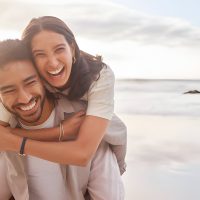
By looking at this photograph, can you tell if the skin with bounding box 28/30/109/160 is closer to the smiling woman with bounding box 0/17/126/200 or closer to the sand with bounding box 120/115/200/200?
the smiling woman with bounding box 0/17/126/200

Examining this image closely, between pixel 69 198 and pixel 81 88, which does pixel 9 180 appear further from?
pixel 81 88

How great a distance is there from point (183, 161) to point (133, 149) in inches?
22.9

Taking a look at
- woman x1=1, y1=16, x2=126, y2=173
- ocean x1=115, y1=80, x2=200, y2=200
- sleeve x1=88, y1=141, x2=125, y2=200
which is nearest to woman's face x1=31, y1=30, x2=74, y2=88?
woman x1=1, y1=16, x2=126, y2=173

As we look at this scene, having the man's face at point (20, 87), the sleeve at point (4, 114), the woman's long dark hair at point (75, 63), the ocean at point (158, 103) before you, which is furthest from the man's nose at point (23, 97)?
the ocean at point (158, 103)

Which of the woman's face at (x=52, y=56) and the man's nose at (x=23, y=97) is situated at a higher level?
the woman's face at (x=52, y=56)

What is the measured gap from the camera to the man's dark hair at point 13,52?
2250 mm

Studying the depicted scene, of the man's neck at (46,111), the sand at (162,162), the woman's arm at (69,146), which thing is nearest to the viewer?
the woman's arm at (69,146)

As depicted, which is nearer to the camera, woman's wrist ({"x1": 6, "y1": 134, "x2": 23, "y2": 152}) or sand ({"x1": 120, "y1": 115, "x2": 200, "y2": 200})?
woman's wrist ({"x1": 6, "y1": 134, "x2": 23, "y2": 152})

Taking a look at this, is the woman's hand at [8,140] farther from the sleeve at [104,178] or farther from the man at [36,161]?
the sleeve at [104,178]

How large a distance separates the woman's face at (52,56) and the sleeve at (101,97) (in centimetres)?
15

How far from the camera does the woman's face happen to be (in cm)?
222

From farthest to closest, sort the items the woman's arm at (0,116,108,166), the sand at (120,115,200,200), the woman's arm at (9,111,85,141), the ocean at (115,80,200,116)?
the ocean at (115,80,200,116), the sand at (120,115,200,200), the woman's arm at (9,111,85,141), the woman's arm at (0,116,108,166)

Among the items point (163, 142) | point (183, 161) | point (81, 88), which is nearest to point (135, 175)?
point (183, 161)

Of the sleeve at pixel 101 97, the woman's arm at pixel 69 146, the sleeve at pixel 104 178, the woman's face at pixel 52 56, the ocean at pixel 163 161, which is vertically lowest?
the ocean at pixel 163 161
